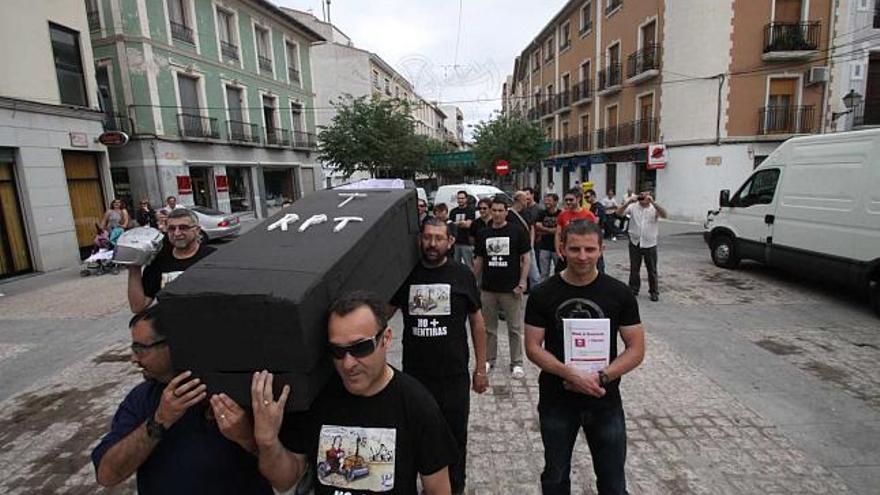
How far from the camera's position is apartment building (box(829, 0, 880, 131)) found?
1582cm

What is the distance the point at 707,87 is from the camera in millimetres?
17031

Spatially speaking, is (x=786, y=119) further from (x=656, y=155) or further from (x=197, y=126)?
(x=197, y=126)

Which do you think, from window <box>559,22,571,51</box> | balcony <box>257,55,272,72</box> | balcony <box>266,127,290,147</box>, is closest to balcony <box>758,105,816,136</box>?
window <box>559,22,571,51</box>

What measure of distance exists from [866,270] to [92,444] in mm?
9026

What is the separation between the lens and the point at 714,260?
960cm

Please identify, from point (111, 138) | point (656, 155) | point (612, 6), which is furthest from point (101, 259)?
point (612, 6)

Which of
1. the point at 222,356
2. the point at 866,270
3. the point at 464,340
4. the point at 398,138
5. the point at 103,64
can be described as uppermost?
the point at 103,64

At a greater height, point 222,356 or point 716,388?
point 222,356

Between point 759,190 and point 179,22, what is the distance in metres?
20.5

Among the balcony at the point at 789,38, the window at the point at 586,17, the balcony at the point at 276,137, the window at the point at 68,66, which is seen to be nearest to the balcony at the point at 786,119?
the balcony at the point at 789,38

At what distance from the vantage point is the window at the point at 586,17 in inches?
953

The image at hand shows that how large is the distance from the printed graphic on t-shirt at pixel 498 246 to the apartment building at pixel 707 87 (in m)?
15.2

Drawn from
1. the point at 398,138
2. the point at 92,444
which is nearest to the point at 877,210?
the point at 92,444

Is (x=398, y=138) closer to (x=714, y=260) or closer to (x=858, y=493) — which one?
(x=714, y=260)
